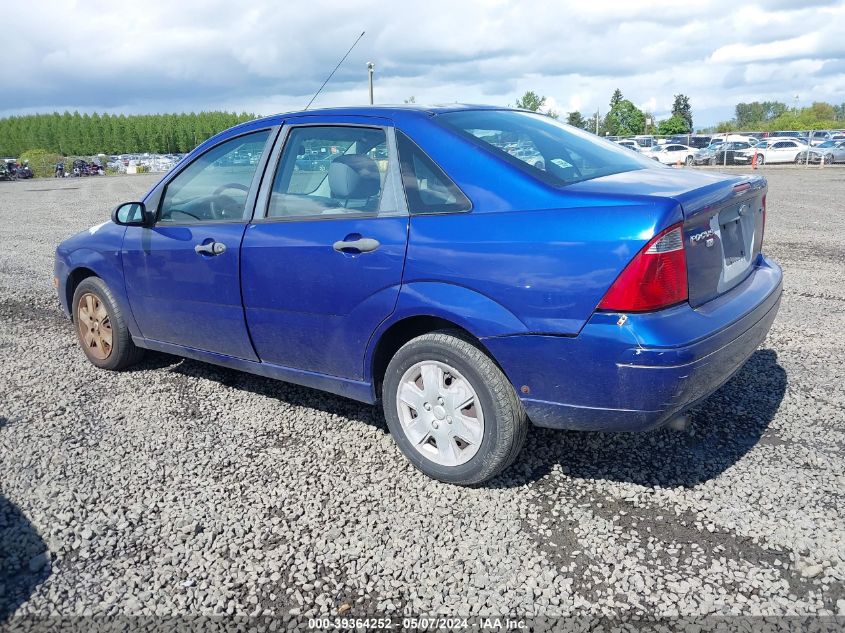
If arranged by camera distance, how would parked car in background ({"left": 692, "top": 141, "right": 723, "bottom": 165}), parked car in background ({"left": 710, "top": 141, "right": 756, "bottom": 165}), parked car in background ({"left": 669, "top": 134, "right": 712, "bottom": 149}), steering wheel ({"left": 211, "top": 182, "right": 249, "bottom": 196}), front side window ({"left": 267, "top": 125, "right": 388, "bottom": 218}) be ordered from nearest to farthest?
front side window ({"left": 267, "top": 125, "right": 388, "bottom": 218})
steering wheel ({"left": 211, "top": 182, "right": 249, "bottom": 196})
parked car in background ({"left": 710, "top": 141, "right": 756, "bottom": 165})
parked car in background ({"left": 692, "top": 141, "right": 723, "bottom": 165})
parked car in background ({"left": 669, "top": 134, "right": 712, "bottom": 149})

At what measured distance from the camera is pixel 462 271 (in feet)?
9.43

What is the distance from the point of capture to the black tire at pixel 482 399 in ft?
9.56

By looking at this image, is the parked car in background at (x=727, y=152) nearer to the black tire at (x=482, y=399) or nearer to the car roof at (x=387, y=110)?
the car roof at (x=387, y=110)

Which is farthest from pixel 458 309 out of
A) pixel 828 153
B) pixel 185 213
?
pixel 828 153

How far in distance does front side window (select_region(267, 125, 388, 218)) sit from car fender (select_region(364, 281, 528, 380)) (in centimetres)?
51

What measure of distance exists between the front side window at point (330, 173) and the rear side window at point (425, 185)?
12cm

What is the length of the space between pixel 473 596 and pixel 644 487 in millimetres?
1104

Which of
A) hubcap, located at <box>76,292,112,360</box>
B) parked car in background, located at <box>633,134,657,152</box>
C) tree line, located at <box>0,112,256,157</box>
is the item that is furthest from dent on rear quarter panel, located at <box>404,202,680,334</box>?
tree line, located at <box>0,112,256,157</box>

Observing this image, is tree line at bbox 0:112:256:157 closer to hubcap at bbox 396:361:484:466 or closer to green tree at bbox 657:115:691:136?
green tree at bbox 657:115:691:136

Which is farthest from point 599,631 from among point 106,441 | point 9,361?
point 9,361

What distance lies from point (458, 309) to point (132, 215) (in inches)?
98.8

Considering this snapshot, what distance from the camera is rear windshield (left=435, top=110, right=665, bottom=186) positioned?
309cm

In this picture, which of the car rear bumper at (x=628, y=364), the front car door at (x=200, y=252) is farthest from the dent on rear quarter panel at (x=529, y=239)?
the front car door at (x=200, y=252)

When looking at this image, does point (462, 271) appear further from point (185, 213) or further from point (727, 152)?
point (727, 152)
